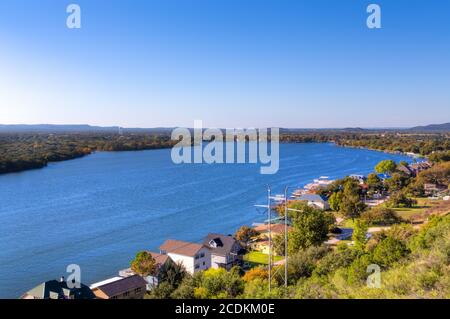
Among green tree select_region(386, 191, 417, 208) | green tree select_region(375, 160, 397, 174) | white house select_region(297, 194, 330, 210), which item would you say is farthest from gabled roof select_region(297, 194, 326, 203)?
green tree select_region(375, 160, 397, 174)

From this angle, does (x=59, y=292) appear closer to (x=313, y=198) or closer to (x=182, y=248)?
(x=182, y=248)

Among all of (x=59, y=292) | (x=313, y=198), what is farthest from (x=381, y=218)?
(x=59, y=292)

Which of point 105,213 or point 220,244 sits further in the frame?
point 105,213

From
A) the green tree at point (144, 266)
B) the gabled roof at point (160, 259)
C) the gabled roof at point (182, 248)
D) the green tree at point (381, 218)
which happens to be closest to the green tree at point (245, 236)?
the gabled roof at point (182, 248)

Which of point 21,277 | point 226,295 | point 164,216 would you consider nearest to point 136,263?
point 21,277

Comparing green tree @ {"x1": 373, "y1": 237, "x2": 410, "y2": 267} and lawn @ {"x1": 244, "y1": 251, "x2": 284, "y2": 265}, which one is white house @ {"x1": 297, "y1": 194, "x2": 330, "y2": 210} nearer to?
lawn @ {"x1": 244, "y1": 251, "x2": 284, "y2": 265}

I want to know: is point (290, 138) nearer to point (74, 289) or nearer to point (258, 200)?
point (258, 200)
